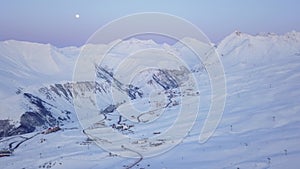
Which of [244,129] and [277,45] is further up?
[277,45]

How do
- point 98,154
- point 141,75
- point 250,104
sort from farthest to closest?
point 141,75, point 250,104, point 98,154

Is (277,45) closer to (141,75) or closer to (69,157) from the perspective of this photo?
(141,75)

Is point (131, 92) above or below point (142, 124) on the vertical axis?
above

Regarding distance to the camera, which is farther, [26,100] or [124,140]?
[26,100]

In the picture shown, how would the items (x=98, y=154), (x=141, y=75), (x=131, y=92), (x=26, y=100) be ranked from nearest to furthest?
(x=98, y=154) → (x=26, y=100) → (x=131, y=92) → (x=141, y=75)

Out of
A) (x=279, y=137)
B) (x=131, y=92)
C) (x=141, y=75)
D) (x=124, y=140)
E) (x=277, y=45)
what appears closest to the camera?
(x=279, y=137)

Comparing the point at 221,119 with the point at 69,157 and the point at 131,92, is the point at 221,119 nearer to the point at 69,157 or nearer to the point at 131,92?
the point at 69,157

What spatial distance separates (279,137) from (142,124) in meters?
28.1

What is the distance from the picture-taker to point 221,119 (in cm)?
4684

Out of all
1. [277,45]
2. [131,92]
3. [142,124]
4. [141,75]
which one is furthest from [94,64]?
[142,124]

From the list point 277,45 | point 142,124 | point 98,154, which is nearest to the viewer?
point 98,154

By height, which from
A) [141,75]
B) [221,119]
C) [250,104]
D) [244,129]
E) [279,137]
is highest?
[141,75]

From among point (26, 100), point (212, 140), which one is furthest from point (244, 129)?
point (26, 100)

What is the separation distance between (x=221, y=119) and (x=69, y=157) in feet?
61.6
